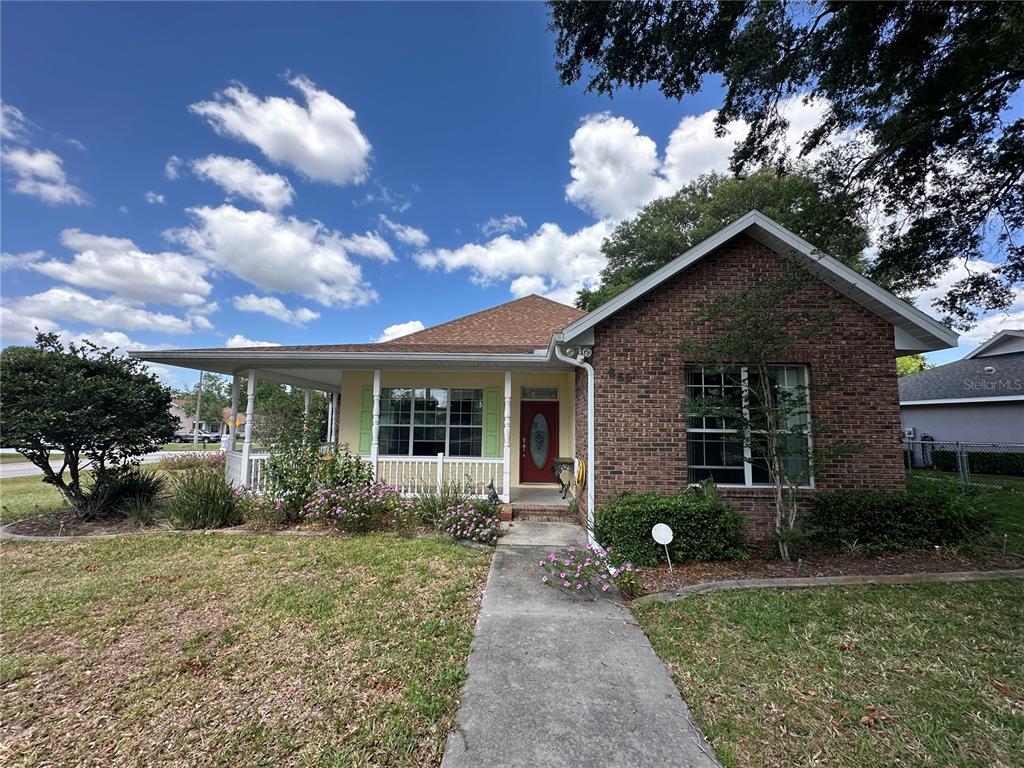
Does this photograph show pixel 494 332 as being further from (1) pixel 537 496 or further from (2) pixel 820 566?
(2) pixel 820 566

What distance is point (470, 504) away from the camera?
7.04 meters

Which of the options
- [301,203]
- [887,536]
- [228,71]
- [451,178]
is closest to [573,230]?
[451,178]

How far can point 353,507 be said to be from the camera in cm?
690

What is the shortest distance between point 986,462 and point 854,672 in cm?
1895

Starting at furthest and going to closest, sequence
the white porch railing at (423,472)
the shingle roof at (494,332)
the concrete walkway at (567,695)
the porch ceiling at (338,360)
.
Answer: the shingle roof at (494,332), the white porch railing at (423,472), the porch ceiling at (338,360), the concrete walkway at (567,695)

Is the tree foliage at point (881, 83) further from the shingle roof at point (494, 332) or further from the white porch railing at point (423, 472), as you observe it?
the white porch railing at point (423, 472)

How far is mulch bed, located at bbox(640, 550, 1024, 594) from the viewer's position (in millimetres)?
4918

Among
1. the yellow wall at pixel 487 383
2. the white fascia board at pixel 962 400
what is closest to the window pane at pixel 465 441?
the yellow wall at pixel 487 383

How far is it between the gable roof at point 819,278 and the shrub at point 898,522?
2.46 metres

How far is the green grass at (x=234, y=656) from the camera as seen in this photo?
243 cm

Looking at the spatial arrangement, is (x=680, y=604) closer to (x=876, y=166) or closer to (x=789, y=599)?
(x=789, y=599)

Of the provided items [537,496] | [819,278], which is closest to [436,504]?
[537,496]

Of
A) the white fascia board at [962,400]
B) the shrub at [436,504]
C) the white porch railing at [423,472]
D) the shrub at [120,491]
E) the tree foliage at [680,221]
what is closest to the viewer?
the shrub at [436,504]

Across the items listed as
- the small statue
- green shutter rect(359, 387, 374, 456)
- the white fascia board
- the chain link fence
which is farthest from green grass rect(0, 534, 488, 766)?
the white fascia board
